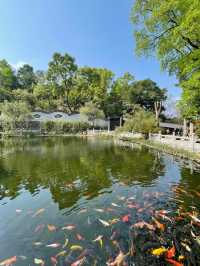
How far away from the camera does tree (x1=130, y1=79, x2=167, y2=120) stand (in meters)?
48.3

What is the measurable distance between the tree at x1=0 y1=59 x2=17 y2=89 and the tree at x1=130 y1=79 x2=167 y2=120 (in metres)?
40.9

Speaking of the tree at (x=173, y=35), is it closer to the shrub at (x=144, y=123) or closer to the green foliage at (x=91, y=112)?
the shrub at (x=144, y=123)

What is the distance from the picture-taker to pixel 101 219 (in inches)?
207

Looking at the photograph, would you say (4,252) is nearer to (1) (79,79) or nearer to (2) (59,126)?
(2) (59,126)

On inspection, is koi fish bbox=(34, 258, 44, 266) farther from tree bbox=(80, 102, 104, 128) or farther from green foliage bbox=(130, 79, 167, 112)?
green foliage bbox=(130, 79, 167, 112)

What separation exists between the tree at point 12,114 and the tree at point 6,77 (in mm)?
24695

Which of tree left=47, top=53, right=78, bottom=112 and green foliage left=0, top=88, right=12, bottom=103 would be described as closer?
tree left=47, top=53, right=78, bottom=112

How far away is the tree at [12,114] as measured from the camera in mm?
41062

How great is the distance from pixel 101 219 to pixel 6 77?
68.5 metres

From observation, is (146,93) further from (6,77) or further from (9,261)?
(9,261)

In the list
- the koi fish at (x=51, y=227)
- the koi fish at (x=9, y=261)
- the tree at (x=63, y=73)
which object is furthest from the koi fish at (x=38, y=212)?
the tree at (x=63, y=73)

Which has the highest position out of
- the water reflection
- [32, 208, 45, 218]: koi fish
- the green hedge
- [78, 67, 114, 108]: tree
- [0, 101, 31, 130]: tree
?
[78, 67, 114, 108]: tree

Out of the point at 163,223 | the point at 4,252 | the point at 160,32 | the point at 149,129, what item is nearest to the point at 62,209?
the point at 4,252

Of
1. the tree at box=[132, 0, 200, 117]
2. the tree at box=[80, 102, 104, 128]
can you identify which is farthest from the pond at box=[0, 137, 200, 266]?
the tree at box=[80, 102, 104, 128]
